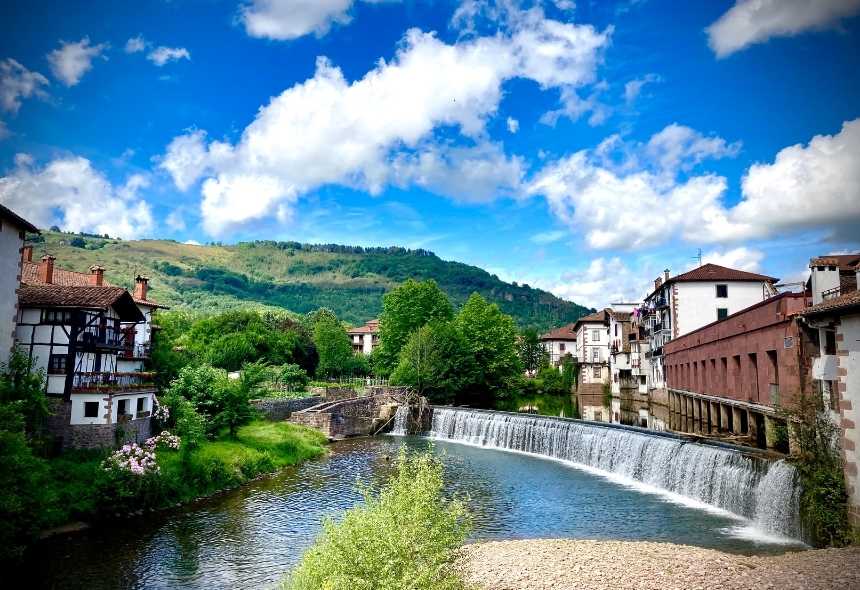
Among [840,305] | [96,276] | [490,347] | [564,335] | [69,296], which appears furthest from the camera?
[564,335]

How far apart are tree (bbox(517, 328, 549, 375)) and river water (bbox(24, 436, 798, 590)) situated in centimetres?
6717

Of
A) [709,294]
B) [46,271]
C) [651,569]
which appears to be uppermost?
[709,294]

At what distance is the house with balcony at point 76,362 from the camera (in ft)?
78.8

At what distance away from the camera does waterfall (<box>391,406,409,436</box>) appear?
160 ft

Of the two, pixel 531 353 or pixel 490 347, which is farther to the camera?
pixel 531 353

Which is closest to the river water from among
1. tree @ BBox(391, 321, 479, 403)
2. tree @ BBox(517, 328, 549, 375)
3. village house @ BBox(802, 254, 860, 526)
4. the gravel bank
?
the gravel bank

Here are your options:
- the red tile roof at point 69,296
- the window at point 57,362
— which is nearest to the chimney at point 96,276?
the red tile roof at point 69,296

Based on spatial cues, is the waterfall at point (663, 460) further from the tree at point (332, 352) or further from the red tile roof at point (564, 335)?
the red tile roof at point (564, 335)

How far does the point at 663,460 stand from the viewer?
25844 mm

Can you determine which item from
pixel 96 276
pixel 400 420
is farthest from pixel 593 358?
pixel 96 276

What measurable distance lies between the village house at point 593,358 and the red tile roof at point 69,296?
54.4m

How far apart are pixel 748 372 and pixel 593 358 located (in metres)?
52.8

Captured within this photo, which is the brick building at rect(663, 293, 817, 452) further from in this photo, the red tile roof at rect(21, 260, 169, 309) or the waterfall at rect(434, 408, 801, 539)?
the red tile roof at rect(21, 260, 169, 309)

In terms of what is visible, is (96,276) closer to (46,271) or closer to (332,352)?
(46,271)
